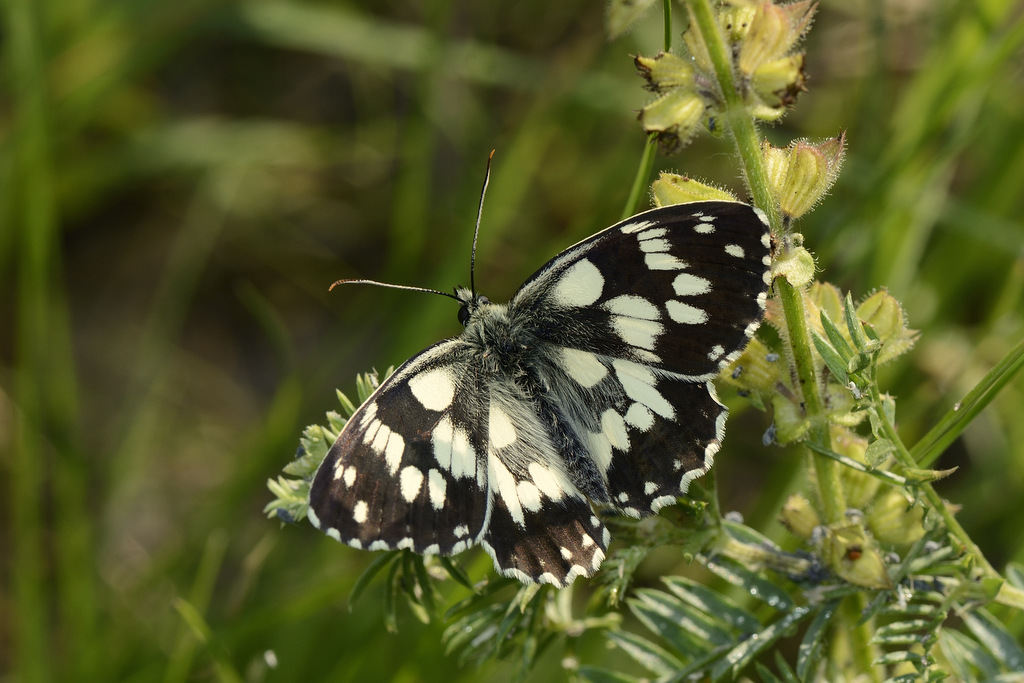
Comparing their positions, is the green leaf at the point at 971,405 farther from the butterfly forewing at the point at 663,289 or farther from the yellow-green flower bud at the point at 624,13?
the yellow-green flower bud at the point at 624,13

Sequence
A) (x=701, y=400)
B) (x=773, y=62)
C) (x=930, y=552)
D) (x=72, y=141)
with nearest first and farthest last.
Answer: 1. (x=773, y=62)
2. (x=930, y=552)
3. (x=701, y=400)
4. (x=72, y=141)

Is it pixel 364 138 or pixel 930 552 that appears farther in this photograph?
pixel 364 138

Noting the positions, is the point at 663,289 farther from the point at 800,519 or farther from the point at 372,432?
the point at 372,432

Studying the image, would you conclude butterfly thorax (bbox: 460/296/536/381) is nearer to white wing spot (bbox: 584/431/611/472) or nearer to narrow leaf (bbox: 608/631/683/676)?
white wing spot (bbox: 584/431/611/472)

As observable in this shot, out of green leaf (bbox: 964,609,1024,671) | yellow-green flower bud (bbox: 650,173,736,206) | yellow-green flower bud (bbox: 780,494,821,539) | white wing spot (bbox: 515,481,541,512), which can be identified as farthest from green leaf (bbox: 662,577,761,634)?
yellow-green flower bud (bbox: 650,173,736,206)

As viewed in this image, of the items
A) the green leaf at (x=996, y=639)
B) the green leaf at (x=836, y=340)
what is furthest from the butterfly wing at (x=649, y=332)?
the green leaf at (x=996, y=639)

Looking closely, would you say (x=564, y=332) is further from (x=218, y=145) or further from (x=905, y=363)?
(x=218, y=145)

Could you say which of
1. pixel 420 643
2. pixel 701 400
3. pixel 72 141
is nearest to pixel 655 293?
pixel 701 400

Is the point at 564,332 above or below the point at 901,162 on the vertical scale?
below
